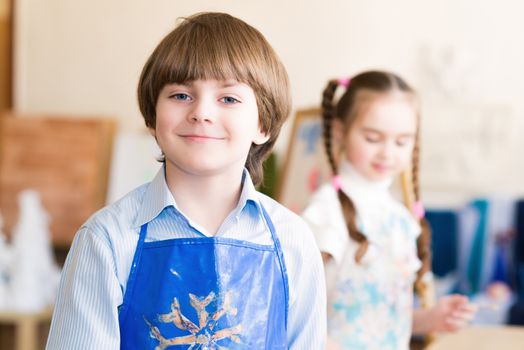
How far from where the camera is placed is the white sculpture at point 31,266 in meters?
3.55

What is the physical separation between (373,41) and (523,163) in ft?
3.30

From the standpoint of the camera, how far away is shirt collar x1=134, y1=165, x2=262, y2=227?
1.21 metres

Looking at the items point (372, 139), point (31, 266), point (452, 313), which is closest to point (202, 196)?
point (372, 139)

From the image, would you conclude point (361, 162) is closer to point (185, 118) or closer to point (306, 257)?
point (306, 257)

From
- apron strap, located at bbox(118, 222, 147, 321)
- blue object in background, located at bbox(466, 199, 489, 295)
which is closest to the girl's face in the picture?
apron strap, located at bbox(118, 222, 147, 321)

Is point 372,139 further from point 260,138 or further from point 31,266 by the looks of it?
point 31,266

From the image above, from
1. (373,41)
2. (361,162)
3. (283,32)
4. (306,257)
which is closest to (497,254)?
(373,41)

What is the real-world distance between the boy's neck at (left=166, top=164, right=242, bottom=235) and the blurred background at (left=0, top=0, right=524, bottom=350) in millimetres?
2715

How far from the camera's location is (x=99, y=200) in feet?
14.4

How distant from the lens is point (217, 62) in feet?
3.83

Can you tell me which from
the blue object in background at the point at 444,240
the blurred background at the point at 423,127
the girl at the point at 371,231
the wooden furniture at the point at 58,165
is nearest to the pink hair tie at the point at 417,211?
the girl at the point at 371,231

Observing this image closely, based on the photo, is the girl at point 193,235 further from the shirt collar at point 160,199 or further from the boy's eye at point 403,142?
the boy's eye at point 403,142

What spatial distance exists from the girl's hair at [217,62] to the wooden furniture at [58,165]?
10.4 feet

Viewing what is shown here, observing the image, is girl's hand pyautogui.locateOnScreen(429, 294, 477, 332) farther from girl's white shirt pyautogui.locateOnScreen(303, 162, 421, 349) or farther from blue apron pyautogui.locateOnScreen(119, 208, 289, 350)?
blue apron pyautogui.locateOnScreen(119, 208, 289, 350)
